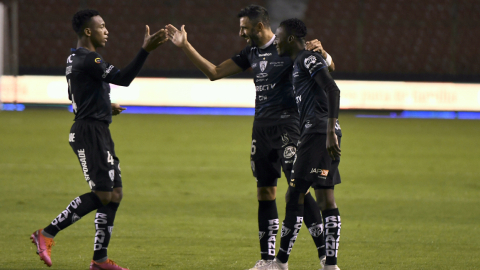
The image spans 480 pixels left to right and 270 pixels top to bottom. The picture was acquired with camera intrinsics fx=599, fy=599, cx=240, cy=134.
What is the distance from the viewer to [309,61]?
3.91m

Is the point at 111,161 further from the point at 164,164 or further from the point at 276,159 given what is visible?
the point at 164,164

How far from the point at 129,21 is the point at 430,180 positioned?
18.0 meters

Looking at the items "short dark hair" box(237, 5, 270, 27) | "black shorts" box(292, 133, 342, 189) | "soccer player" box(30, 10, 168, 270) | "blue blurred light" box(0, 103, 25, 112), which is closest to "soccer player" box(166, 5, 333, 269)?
"short dark hair" box(237, 5, 270, 27)

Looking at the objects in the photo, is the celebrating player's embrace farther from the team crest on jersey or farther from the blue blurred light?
the blue blurred light

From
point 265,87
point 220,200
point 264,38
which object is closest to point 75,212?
point 265,87

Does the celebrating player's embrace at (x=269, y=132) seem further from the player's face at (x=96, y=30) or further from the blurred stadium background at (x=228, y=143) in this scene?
the blurred stadium background at (x=228, y=143)

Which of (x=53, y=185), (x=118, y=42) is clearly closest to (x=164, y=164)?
(x=53, y=185)

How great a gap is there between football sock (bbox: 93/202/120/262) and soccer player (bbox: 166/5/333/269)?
1083 millimetres

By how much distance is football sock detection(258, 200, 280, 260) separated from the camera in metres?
4.30

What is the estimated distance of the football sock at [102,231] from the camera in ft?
13.6

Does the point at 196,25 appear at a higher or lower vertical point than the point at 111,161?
higher

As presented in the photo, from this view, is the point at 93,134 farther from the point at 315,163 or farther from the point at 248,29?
the point at 315,163

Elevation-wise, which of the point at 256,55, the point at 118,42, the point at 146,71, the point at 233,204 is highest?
the point at 118,42

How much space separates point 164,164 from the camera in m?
9.77
